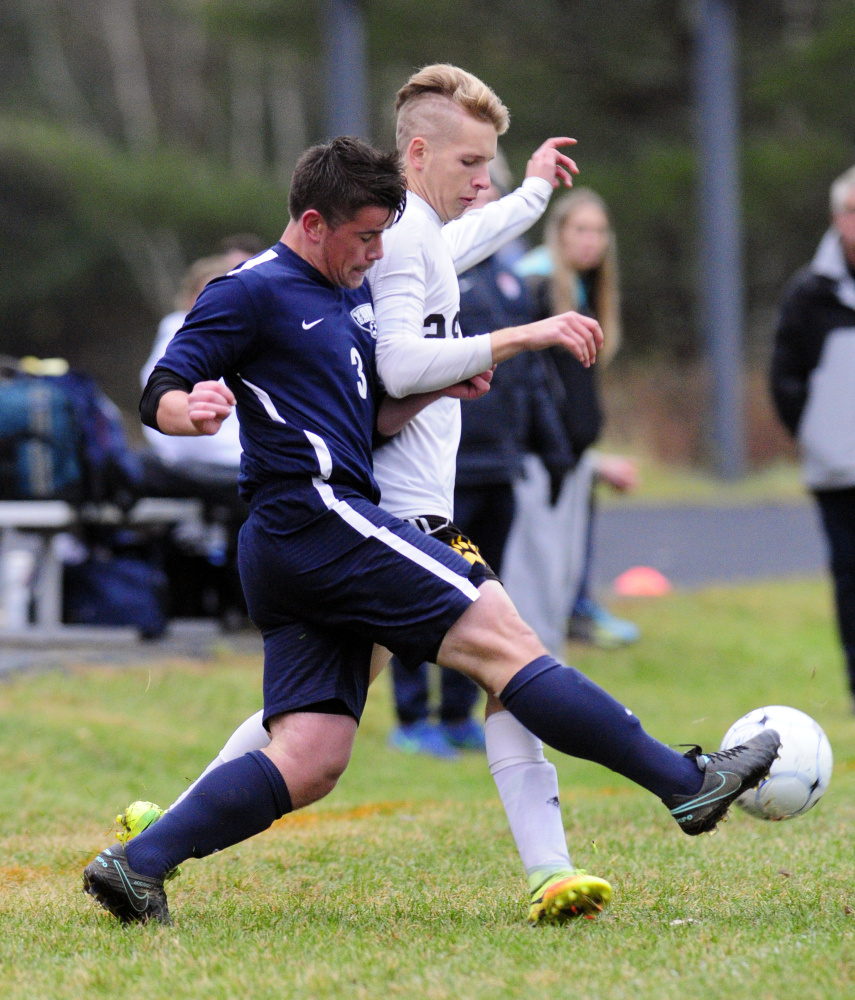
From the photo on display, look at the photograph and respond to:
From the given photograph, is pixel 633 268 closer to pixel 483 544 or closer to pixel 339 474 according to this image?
pixel 483 544

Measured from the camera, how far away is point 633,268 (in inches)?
1131

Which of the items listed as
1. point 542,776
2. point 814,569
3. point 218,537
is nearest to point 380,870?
point 542,776

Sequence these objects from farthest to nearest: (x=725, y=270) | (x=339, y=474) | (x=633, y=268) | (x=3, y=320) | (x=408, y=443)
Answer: (x=3, y=320), (x=633, y=268), (x=725, y=270), (x=408, y=443), (x=339, y=474)

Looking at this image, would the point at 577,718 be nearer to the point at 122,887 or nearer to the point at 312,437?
the point at 312,437

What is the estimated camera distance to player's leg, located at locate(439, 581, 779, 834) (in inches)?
133

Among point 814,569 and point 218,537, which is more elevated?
point 218,537

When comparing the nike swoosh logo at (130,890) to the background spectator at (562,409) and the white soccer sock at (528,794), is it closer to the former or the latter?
the white soccer sock at (528,794)

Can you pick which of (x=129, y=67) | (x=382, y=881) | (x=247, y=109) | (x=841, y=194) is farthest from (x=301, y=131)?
(x=382, y=881)

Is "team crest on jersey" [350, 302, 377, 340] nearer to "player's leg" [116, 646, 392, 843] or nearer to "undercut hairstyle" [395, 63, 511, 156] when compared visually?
"undercut hairstyle" [395, 63, 511, 156]

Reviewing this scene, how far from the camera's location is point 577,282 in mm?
7629

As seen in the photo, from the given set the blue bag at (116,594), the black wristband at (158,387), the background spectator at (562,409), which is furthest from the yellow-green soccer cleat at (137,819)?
the blue bag at (116,594)

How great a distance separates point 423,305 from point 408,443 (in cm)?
34

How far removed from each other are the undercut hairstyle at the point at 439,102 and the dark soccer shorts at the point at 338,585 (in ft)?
3.22

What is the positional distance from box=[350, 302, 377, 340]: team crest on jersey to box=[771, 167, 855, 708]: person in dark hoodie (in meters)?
4.13
